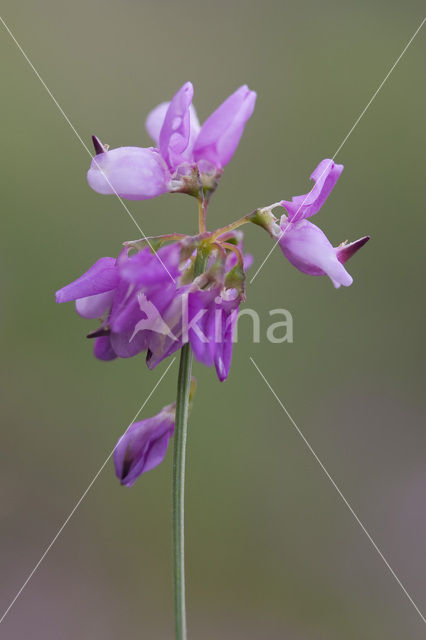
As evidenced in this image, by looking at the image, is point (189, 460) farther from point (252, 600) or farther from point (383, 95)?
point (383, 95)

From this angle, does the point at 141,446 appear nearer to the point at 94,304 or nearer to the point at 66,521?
the point at 94,304

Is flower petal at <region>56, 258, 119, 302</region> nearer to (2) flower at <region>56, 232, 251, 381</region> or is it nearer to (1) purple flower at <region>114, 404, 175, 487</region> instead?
(2) flower at <region>56, 232, 251, 381</region>

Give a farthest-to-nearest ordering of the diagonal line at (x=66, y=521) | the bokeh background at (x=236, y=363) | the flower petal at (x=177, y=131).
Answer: the bokeh background at (x=236, y=363)
the diagonal line at (x=66, y=521)
the flower petal at (x=177, y=131)

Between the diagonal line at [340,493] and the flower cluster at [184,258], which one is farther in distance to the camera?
the diagonal line at [340,493]

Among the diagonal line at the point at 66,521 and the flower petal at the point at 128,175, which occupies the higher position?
the flower petal at the point at 128,175

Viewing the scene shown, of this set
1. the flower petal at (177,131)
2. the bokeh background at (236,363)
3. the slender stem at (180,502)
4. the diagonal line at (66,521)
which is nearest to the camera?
the slender stem at (180,502)

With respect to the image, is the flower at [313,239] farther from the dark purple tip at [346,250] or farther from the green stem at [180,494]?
the green stem at [180,494]

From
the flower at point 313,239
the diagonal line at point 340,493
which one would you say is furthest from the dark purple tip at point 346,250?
the diagonal line at point 340,493

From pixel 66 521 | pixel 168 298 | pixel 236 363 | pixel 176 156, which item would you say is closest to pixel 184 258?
pixel 168 298
